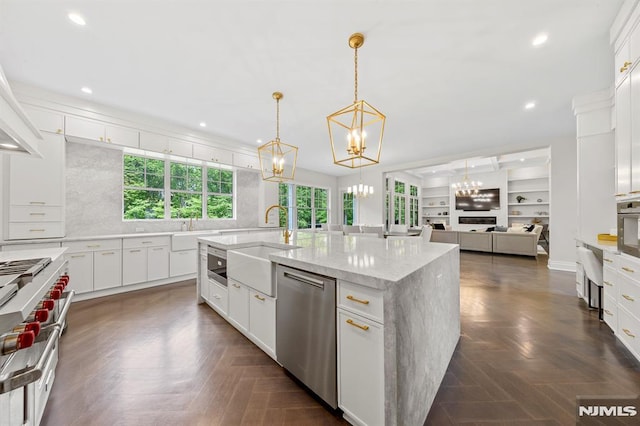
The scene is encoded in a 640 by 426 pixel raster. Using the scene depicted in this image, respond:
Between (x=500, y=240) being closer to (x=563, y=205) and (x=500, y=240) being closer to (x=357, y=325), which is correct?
(x=563, y=205)

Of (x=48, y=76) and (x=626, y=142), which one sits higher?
(x=48, y=76)

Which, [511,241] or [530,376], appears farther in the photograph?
[511,241]

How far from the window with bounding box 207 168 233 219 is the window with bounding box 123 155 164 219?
0.95 meters

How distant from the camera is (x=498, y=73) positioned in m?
2.78

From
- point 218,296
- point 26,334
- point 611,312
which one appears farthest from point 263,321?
point 611,312

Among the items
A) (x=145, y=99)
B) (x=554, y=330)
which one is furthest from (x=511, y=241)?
(x=145, y=99)

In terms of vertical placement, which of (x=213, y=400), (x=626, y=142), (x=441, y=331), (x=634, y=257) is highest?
(x=626, y=142)

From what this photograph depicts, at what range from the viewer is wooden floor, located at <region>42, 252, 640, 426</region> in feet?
4.45

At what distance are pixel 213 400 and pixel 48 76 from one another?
4185 millimetres

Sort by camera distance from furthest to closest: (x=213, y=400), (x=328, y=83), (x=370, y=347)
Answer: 1. (x=328, y=83)
2. (x=213, y=400)
3. (x=370, y=347)

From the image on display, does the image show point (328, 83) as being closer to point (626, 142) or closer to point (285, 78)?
point (285, 78)

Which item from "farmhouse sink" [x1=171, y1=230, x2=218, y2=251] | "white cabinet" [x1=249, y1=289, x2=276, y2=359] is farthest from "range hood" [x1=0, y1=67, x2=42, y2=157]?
"farmhouse sink" [x1=171, y1=230, x2=218, y2=251]

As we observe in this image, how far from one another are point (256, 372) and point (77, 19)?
3.39 metres

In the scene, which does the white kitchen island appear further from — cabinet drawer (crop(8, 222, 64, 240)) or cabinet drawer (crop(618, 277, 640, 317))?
cabinet drawer (crop(8, 222, 64, 240))
